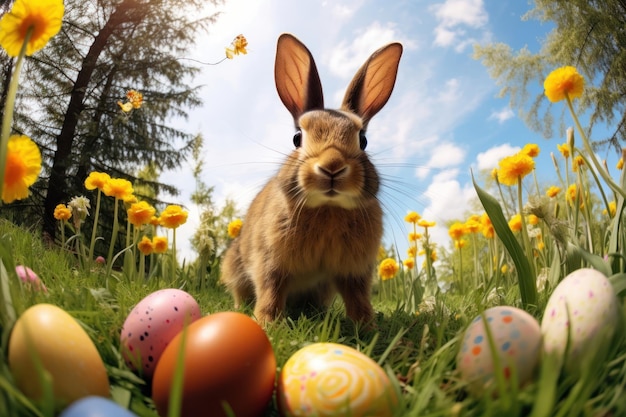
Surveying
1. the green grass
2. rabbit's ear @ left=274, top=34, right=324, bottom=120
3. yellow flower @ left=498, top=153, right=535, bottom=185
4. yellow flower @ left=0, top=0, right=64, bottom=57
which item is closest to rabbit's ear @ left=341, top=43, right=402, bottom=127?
rabbit's ear @ left=274, top=34, right=324, bottom=120

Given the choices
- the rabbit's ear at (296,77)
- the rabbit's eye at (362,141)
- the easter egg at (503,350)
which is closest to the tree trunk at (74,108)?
the rabbit's ear at (296,77)

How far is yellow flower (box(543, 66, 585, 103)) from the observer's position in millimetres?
2055

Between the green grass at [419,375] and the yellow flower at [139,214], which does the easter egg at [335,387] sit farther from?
the yellow flower at [139,214]

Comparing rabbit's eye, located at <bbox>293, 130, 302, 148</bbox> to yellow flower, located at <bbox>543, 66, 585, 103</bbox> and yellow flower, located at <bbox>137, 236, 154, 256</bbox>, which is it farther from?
yellow flower, located at <bbox>137, 236, 154, 256</bbox>

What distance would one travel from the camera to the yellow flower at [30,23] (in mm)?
1189

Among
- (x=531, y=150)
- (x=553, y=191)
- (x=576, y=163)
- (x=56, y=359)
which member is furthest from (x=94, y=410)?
(x=553, y=191)

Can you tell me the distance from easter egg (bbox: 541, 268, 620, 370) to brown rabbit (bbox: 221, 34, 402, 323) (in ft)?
3.11

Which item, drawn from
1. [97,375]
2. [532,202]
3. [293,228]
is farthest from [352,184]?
[97,375]

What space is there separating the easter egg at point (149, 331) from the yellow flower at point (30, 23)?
82cm

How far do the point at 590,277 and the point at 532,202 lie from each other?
2.95ft

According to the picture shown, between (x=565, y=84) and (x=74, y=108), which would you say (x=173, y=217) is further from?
(x=74, y=108)

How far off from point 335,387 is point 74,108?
1000 centimetres

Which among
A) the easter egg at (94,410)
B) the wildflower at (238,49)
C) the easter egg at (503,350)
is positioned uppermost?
the wildflower at (238,49)

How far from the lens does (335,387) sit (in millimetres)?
1144
